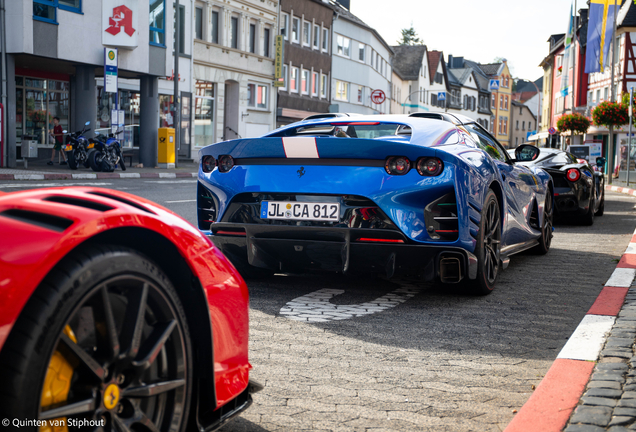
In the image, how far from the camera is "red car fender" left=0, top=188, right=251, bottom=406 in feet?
5.08

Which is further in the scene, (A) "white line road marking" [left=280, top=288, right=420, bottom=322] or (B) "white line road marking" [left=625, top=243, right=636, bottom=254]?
(B) "white line road marking" [left=625, top=243, right=636, bottom=254]

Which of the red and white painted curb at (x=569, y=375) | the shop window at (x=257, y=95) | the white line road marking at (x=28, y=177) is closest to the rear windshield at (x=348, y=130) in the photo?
the red and white painted curb at (x=569, y=375)

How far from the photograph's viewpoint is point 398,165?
4.50 m

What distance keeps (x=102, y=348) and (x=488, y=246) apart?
149 inches

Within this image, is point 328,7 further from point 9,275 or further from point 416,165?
point 9,275

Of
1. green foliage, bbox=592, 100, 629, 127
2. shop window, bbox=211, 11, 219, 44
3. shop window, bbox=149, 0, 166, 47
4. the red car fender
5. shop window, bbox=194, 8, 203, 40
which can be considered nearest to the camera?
the red car fender

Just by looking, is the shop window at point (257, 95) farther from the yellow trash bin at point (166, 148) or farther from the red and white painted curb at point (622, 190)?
the red and white painted curb at point (622, 190)

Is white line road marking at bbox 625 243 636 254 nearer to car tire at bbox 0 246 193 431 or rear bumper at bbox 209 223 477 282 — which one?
rear bumper at bbox 209 223 477 282

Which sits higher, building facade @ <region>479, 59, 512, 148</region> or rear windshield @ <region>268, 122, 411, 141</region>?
building facade @ <region>479, 59, 512, 148</region>

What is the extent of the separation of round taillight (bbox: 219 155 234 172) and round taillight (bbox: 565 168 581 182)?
25.7ft

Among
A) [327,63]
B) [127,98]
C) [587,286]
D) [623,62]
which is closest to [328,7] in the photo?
[327,63]

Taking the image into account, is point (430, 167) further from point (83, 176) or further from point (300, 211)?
point (83, 176)

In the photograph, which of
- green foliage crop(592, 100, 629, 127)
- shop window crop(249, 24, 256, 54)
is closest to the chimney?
shop window crop(249, 24, 256, 54)

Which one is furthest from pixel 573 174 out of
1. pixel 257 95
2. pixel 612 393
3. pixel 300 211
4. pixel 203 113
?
pixel 257 95
